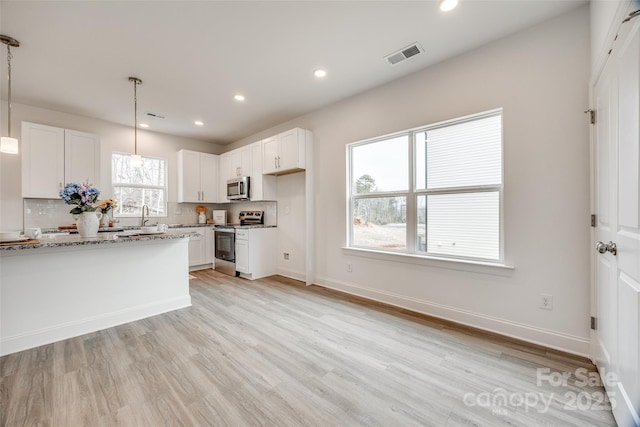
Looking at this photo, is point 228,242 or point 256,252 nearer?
point 256,252

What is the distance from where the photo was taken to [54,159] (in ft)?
12.7

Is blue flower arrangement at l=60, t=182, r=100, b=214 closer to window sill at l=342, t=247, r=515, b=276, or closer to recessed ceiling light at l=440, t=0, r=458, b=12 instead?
window sill at l=342, t=247, r=515, b=276

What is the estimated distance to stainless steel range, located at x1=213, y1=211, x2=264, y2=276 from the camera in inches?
186

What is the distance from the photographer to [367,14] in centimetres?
213

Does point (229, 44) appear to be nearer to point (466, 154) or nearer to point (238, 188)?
point (466, 154)

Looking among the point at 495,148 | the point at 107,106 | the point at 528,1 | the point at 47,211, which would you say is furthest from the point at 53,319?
the point at 528,1

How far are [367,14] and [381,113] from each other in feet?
4.22

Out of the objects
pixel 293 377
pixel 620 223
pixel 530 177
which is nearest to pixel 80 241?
pixel 293 377

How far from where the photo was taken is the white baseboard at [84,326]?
2.16 m

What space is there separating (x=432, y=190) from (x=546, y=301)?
4.60 ft

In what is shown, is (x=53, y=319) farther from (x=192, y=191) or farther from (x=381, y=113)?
(x=381, y=113)

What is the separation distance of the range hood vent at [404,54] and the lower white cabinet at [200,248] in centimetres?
448

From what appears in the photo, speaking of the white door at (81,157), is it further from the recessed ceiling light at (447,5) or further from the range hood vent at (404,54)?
the recessed ceiling light at (447,5)

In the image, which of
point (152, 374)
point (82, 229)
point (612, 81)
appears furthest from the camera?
point (82, 229)
